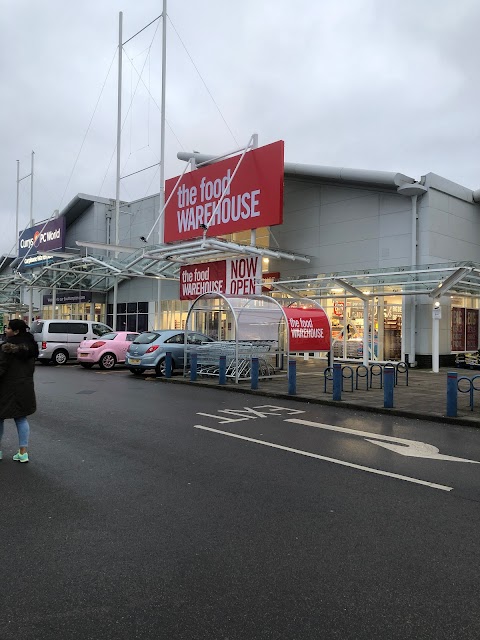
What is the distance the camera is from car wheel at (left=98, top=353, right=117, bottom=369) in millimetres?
18656

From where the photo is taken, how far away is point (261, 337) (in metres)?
15.2

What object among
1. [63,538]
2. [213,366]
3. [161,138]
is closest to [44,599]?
[63,538]

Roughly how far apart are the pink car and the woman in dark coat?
12738mm

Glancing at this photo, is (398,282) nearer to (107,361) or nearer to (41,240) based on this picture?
(107,361)

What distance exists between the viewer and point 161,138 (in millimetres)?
27422

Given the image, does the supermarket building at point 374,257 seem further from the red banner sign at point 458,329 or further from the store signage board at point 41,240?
the store signage board at point 41,240

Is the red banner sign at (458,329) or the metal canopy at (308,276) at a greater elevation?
the metal canopy at (308,276)

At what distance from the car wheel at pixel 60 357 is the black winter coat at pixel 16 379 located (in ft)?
51.8

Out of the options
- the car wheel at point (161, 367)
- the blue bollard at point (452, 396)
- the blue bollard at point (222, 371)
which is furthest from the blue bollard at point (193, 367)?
the blue bollard at point (452, 396)

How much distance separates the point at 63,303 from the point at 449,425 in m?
34.2

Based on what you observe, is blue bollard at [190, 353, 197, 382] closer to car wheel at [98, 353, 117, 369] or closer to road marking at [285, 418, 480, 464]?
car wheel at [98, 353, 117, 369]

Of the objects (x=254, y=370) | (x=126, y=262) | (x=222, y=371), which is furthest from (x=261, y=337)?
(x=126, y=262)

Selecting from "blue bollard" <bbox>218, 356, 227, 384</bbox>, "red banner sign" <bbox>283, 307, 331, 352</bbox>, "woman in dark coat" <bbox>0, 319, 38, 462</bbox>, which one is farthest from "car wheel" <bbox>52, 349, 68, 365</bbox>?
"woman in dark coat" <bbox>0, 319, 38, 462</bbox>

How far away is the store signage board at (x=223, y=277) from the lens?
21547 mm
